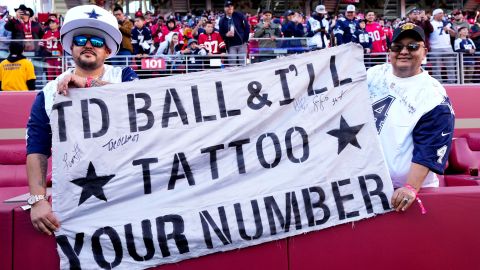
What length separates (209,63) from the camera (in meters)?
11.9

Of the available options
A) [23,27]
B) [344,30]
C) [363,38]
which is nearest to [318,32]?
[344,30]

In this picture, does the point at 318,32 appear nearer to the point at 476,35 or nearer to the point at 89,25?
the point at 476,35

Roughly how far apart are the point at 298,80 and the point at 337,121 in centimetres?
33

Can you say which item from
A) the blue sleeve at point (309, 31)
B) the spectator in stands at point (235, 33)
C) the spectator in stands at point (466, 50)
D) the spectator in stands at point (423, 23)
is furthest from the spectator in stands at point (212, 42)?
the spectator in stands at point (466, 50)

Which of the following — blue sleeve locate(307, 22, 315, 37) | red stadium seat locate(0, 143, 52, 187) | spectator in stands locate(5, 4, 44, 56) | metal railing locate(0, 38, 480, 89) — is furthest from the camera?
blue sleeve locate(307, 22, 315, 37)

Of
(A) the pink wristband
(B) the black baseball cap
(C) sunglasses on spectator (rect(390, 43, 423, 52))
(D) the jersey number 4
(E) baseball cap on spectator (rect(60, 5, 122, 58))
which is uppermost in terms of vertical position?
(E) baseball cap on spectator (rect(60, 5, 122, 58))

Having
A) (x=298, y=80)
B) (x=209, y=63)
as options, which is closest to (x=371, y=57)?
(x=209, y=63)

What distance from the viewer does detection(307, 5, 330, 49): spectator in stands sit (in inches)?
509

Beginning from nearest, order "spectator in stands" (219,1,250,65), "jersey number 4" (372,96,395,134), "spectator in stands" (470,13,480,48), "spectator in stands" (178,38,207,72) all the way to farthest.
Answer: "jersey number 4" (372,96,395,134)
"spectator in stands" (178,38,207,72)
"spectator in stands" (219,1,250,65)
"spectator in stands" (470,13,480,48)

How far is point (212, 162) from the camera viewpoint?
317 cm

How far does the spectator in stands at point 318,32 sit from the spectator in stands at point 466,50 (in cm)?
300

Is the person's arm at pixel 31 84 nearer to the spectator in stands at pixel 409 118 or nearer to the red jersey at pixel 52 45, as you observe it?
the red jersey at pixel 52 45

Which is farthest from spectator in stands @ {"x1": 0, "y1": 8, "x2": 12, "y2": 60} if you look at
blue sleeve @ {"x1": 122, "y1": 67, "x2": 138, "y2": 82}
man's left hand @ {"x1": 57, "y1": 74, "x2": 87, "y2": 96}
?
man's left hand @ {"x1": 57, "y1": 74, "x2": 87, "y2": 96}

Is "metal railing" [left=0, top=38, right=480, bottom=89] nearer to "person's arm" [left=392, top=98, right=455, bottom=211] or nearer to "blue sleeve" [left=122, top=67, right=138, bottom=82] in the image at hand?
"blue sleeve" [left=122, top=67, right=138, bottom=82]
